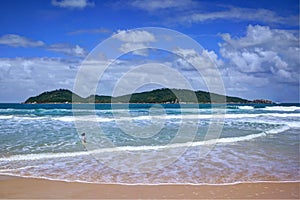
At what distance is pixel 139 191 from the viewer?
21.6ft

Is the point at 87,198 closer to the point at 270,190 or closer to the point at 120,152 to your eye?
the point at 270,190

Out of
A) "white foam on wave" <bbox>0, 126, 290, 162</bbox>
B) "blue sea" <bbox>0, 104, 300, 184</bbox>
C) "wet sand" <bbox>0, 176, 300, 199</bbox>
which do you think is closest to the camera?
"wet sand" <bbox>0, 176, 300, 199</bbox>

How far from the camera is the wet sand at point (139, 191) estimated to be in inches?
245

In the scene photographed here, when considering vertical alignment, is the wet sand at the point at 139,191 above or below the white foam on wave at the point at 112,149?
below

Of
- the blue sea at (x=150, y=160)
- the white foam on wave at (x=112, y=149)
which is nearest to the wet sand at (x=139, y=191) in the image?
the blue sea at (x=150, y=160)

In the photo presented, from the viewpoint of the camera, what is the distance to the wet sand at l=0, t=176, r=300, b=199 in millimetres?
6211

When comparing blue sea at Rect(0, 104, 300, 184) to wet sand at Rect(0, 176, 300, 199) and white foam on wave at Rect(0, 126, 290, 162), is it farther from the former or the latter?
wet sand at Rect(0, 176, 300, 199)

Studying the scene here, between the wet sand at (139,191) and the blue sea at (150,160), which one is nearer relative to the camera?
the wet sand at (139,191)

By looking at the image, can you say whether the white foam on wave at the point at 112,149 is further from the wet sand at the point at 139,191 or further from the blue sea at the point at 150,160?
the wet sand at the point at 139,191

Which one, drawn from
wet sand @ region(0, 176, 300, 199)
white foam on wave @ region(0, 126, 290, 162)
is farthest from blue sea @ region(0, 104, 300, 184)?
wet sand @ region(0, 176, 300, 199)

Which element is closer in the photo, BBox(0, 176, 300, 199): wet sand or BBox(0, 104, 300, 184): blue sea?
BBox(0, 176, 300, 199): wet sand

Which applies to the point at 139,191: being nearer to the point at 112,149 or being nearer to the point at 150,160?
the point at 150,160

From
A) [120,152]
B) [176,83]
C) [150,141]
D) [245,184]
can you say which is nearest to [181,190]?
[245,184]

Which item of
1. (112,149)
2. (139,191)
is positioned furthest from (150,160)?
(139,191)
